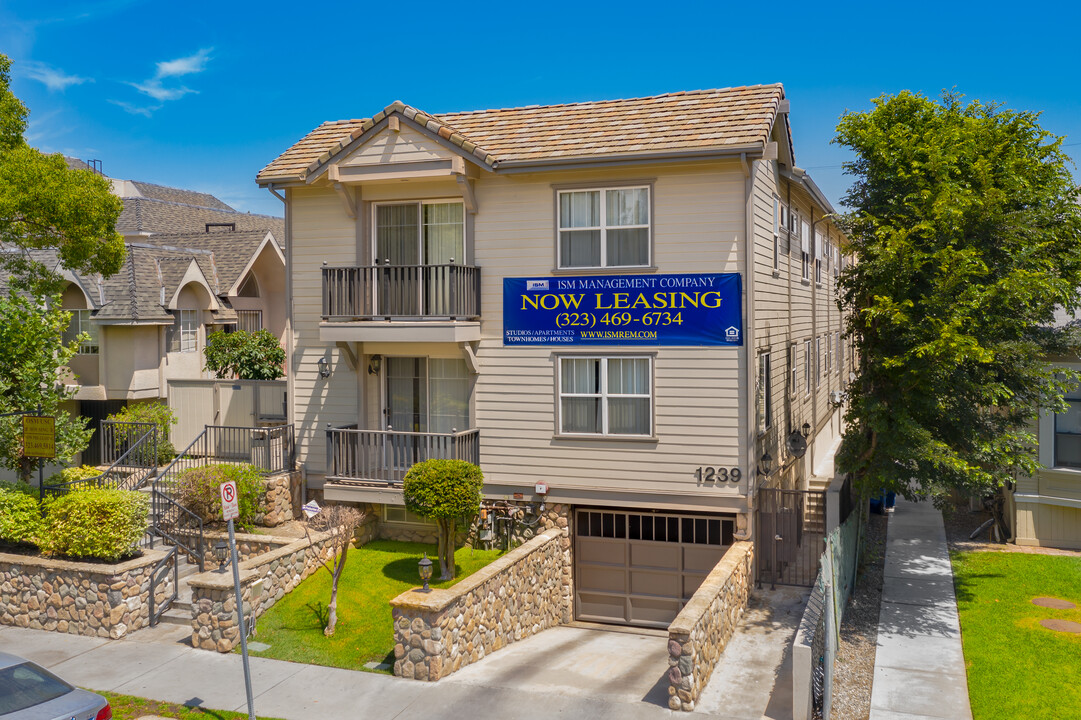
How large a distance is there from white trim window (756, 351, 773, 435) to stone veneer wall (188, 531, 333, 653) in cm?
883

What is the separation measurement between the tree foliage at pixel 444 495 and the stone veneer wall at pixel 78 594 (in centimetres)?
452

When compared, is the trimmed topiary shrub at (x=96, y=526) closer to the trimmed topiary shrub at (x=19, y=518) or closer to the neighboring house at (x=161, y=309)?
the trimmed topiary shrub at (x=19, y=518)

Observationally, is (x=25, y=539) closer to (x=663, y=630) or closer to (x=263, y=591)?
(x=263, y=591)

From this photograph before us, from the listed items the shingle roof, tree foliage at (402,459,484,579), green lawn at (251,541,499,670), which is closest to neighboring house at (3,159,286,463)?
the shingle roof

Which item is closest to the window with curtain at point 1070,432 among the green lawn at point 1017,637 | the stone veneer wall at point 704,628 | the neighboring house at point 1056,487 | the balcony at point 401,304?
the neighboring house at point 1056,487

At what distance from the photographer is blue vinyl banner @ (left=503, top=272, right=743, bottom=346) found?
51.0ft

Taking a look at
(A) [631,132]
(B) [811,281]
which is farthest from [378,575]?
(B) [811,281]

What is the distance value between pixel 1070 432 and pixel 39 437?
2005cm

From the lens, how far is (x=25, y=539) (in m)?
15.5

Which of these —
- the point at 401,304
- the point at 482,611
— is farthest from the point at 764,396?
the point at 401,304

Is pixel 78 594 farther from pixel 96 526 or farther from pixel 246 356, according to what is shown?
pixel 246 356

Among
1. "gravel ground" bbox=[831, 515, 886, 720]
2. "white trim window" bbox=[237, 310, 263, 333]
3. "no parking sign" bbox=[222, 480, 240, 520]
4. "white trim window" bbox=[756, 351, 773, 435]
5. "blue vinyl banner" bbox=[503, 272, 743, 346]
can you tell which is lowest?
"gravel ground" bbox=[831, 515, 886, 720]

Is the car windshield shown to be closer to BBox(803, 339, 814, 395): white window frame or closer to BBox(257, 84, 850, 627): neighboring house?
BBox(257, 84, 850, 627): neighboring house

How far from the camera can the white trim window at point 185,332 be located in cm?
2517
